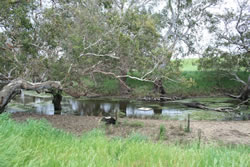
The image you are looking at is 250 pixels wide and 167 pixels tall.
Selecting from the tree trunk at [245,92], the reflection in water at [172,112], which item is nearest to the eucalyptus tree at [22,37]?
the reflection in water at [172,112]

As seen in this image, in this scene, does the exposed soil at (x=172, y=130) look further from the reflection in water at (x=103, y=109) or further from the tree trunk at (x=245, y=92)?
the tree trunk at (x=245, y=92)

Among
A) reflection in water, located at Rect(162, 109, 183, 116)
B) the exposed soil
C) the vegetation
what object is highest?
the vegetation

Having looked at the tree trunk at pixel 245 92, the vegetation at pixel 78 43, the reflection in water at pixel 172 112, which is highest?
the vegetation at pixel 78 43

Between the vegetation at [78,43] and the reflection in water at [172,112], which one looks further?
the reflection in water at [172,112]

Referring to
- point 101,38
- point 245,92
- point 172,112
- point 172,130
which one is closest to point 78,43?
point 101,38

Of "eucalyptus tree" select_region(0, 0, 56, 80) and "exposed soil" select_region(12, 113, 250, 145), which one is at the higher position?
"eucalyptus tree" select_region(0, 0, 56, 80)

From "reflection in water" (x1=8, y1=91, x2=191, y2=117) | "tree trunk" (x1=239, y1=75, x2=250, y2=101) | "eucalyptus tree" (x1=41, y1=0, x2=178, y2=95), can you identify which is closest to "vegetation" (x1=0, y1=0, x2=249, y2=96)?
"eucalyptus tree" (x1=41, y1=0, x2=178, y2=95)

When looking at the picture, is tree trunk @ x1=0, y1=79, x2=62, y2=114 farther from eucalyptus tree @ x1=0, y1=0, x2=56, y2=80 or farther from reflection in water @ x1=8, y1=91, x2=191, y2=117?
reflection in water @ x1=8, y1=91, x2=191, y2=117

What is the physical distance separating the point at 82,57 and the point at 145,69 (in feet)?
11.5

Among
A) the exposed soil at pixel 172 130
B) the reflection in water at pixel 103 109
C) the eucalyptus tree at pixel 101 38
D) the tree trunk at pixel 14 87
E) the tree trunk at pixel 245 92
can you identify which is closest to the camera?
the exposed soil at pixel 172 130

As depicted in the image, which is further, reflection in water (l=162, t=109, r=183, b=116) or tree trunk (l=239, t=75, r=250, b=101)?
tree trunk (l=239, t=75, r=250, b=101)

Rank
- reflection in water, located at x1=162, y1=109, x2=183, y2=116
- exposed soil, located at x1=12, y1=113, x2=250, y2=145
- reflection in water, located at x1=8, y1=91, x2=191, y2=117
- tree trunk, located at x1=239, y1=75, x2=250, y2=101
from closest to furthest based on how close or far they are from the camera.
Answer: exposed soil, located at x1=12, y1=113, x2=250, y2=145 < reflection in water, located at x1=162, y1=109, x2=183, y2=116 < reflection in water, located at x1=8, y1=91, x2=191, y2=117 < tree trunk, located at x1=239, y1=75, x2=250, y2=101

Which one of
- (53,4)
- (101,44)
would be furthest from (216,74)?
(53,4)

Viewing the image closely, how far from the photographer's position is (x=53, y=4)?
1102 centimetres
